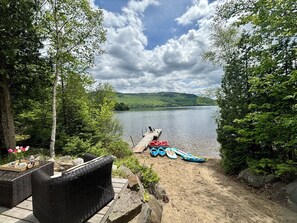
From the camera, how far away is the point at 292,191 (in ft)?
18.5

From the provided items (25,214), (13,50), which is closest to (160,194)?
(25,214)

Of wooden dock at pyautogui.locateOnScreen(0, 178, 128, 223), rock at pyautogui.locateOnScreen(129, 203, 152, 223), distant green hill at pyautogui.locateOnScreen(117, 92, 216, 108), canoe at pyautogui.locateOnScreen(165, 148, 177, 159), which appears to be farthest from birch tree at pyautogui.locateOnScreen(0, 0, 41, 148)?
distant green hill at pyautogui.locateOnScreen(117, 92, 216, 108)

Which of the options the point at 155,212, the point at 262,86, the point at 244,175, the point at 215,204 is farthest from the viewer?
the point at 244,175

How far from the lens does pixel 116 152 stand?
408 inches

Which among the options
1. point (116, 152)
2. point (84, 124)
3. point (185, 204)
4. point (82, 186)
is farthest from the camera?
point (116, 152)

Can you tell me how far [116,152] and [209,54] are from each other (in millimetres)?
8465

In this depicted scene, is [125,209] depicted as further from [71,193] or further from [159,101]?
[159,101]

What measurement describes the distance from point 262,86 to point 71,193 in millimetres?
7764

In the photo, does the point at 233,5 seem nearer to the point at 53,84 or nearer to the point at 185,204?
the point at 185,204

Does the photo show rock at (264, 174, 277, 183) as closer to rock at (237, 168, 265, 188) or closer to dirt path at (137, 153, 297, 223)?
rock at (237, 168, 265, 188)

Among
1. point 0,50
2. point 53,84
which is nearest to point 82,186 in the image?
point 0,50

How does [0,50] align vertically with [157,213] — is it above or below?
above

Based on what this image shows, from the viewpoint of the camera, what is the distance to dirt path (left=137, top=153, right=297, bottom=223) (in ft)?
15.0

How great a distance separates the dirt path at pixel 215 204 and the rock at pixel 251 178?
0.44 meters
